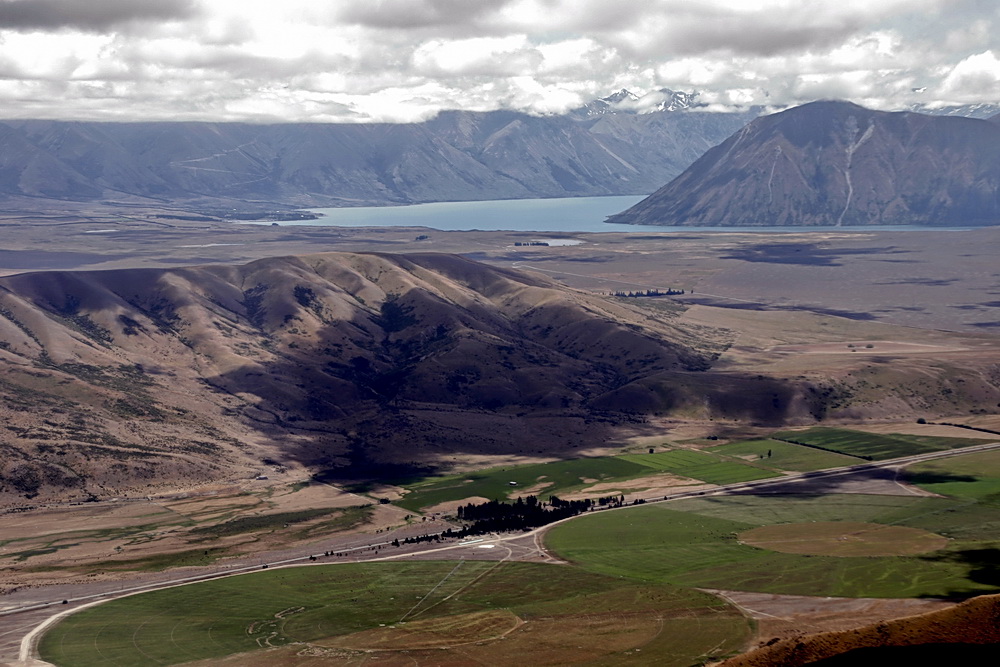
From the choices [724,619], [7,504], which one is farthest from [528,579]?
[7,504]

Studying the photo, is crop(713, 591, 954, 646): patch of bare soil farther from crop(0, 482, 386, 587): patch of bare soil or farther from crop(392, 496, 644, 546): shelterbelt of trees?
crop(0, 482, 386, 587): patch of bare soil

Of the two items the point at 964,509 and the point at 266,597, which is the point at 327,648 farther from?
the point at 964,509

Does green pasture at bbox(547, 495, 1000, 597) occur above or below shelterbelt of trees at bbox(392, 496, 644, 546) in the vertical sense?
above

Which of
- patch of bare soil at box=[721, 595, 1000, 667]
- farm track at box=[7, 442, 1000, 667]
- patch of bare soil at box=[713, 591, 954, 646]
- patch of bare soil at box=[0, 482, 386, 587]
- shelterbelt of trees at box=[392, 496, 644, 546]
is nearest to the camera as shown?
patch of bare soil at box=[721, 595, 1000, 667]

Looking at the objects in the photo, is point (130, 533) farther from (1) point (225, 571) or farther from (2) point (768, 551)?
(2) point (768, 551)

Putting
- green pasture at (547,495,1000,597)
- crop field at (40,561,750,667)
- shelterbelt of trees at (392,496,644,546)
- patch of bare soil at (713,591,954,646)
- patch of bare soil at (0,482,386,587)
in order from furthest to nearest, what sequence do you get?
Result: shelterbelt of trees at (392,496,644,546) → patch of bare soil at (0,482,386,587) → green pasture at (547,495,1000,597) → patch of bare soil at (713,591,954,646) → crop field at (40,561,750,667)

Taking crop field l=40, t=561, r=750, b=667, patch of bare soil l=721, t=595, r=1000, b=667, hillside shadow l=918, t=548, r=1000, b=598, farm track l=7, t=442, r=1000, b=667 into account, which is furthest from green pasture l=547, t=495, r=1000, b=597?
patch of bare soil l=721, t=595, r=1000, b=667
